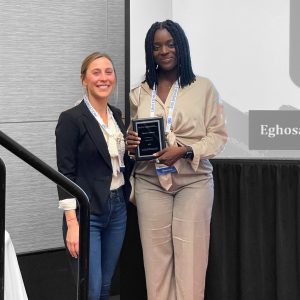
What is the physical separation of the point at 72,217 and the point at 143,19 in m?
1.16

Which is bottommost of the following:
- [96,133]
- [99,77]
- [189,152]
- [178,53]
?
[189,152]

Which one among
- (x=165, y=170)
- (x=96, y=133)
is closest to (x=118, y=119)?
(x=96, y=133)

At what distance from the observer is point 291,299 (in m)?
3.88

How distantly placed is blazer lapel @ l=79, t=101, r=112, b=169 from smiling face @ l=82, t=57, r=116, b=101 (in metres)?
0.09

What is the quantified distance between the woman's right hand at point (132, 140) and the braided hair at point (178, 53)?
13.3 inches

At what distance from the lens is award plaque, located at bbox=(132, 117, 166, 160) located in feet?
11.1

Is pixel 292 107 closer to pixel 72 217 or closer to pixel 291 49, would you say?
pixel 291 49

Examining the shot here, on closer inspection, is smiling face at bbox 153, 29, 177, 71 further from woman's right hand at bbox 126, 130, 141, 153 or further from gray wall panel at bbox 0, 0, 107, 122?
gray wall panel at bbox 0, 0, 107, 122

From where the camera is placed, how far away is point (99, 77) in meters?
3.27

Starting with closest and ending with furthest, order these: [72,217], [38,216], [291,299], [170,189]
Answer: [72,217] < [170,189] < [291,299] < [38,216]

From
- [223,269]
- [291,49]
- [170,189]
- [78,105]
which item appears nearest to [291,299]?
[223,269]

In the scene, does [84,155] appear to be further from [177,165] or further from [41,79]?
[41,79]

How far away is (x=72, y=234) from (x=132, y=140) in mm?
516

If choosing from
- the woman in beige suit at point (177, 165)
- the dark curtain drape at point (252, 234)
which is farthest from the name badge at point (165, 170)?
the dark curtain drape at point (252, 234)
